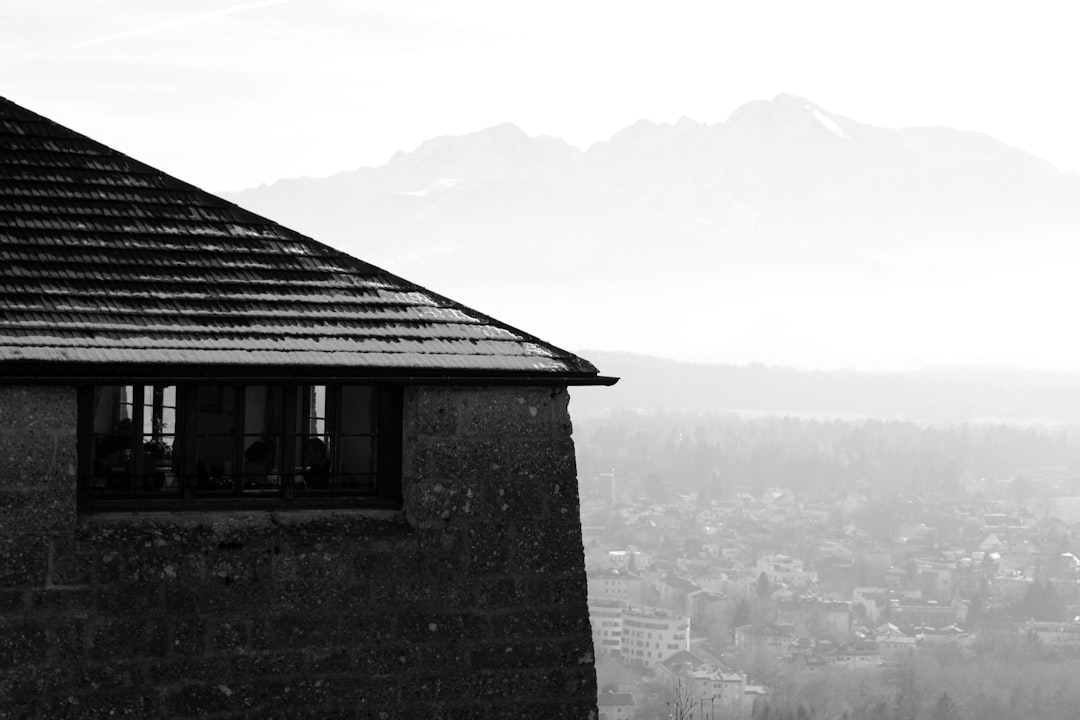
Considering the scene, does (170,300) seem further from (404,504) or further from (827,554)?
(827,554)

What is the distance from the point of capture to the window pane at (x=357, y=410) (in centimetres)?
787

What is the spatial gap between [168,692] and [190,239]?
6.80 feet

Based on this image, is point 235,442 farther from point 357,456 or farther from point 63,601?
point 63,601

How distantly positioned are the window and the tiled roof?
206 mm

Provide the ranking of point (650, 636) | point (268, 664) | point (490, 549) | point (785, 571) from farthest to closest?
1. point (785, 571)
2. point (650, 636)
3. point (490, 549)
4. point (268, 664)

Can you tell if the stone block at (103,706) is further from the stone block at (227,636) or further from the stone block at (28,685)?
the stone block at (227,636)

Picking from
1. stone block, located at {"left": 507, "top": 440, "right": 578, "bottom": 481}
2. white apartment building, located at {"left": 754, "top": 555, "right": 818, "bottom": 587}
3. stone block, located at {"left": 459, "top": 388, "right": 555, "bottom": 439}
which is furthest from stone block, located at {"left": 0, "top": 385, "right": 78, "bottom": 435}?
white apartment building, located at {"left": 754, "top": 555, "right": 818, "bottom": 587}

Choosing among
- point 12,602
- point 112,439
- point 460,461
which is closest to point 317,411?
point 460,461

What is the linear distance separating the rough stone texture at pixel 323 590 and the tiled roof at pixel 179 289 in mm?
220

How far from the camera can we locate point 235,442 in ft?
25.1

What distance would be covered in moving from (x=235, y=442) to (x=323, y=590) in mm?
751

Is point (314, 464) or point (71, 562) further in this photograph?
point (314, 464)

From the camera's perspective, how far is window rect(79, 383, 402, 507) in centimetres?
758

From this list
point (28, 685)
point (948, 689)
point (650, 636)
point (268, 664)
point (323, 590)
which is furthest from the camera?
point (650, 636)
